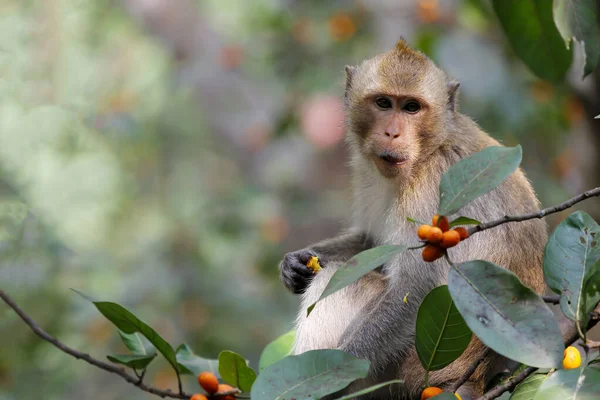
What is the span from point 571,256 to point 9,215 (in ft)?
9.73

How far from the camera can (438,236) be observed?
2064mm

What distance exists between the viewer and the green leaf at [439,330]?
2.27 metres

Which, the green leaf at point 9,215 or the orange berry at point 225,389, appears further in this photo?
the green leaf at point 9,215

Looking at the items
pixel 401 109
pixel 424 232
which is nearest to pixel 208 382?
pixel 424 232

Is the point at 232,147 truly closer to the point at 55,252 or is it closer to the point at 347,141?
the point at 55,252

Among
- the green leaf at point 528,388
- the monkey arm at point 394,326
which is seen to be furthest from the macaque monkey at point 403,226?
the green leaf at point 528,388

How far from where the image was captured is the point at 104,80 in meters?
9.57

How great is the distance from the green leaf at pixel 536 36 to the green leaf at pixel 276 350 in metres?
1.71

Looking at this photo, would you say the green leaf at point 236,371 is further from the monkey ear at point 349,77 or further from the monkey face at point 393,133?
the monkey ear at point 349,77

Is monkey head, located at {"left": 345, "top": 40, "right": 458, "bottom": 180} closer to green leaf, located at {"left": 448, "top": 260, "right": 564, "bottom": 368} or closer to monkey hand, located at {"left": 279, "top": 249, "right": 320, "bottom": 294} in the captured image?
monkey hand, located at {"left": 279, "top": 249, "right": 320, "bottom": 294}

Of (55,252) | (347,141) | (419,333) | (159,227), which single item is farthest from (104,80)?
(419,333)

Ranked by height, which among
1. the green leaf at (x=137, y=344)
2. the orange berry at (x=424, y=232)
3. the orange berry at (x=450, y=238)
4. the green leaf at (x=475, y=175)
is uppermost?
the green leaf at (x=137, y=344)

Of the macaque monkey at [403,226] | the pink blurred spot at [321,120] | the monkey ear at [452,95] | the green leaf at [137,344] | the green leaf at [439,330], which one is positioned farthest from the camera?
the pink blurred spot at [321,120]

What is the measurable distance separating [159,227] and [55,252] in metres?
4.05
